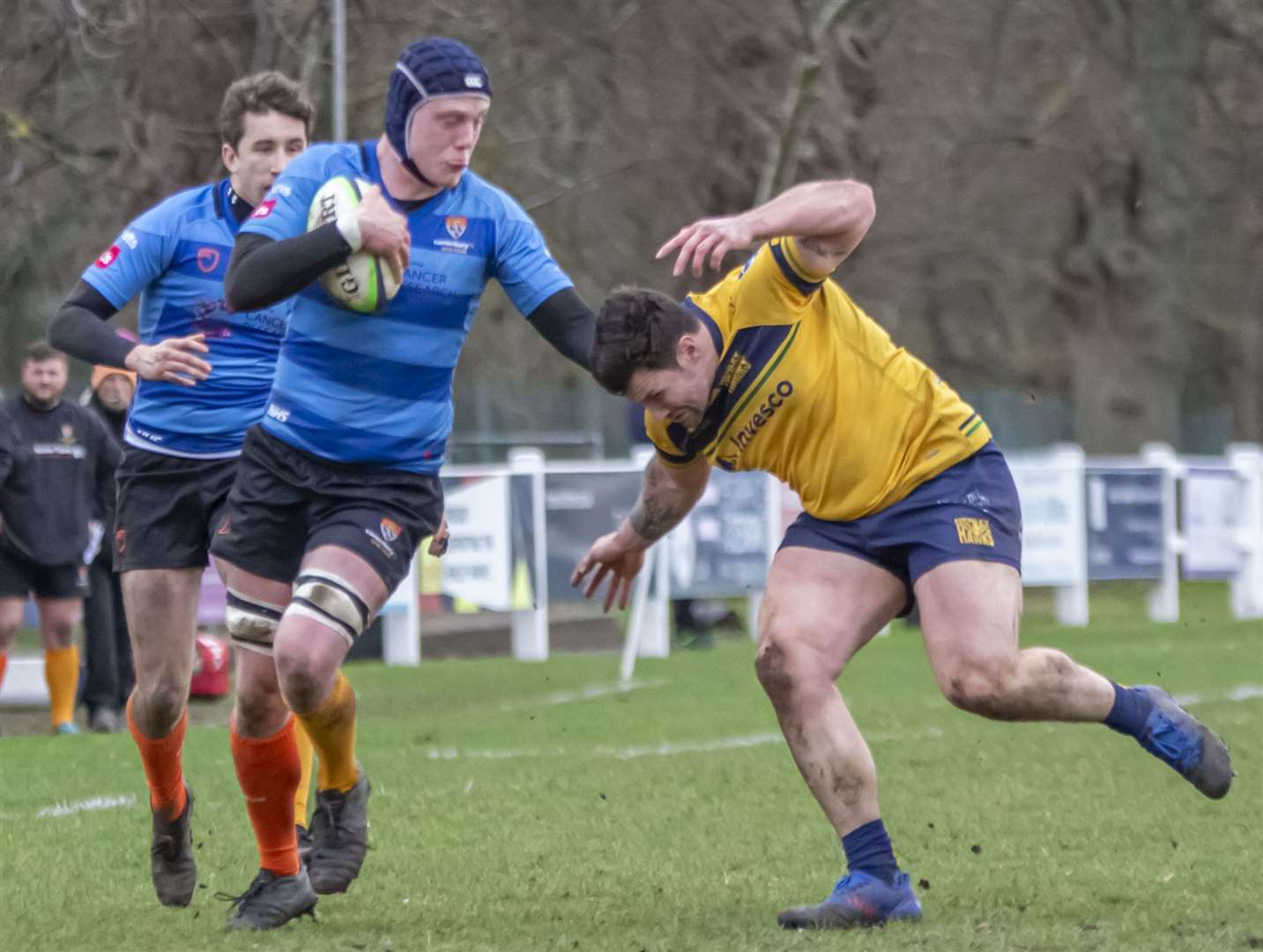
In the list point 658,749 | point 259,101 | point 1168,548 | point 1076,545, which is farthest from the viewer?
point 1168,548

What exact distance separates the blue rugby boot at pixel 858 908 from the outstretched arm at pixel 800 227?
65.7 inches

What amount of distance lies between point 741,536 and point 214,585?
170 inches

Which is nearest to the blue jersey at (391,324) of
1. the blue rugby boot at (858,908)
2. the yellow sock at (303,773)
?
the yellow sock at (303,773)

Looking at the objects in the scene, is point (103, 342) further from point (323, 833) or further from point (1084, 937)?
point (1084, 937)

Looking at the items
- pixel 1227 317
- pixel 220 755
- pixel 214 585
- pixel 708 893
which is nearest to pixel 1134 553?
pixel 214 585

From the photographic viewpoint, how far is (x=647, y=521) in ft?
20.4

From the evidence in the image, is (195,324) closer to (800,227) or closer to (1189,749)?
(800,227)

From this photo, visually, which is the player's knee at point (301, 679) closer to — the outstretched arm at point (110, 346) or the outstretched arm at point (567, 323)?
the outstretched arm at point (110, 346)

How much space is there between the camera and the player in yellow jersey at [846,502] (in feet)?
18.4

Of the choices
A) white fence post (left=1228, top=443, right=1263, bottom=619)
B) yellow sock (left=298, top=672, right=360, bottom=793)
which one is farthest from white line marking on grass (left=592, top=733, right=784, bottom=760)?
white fence post (left=1228, top=443, right=1263, bottom=619)

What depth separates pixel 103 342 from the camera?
624cm

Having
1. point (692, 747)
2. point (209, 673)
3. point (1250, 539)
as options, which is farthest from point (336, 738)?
point (1250, 539)

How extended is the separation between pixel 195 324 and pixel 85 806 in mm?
2722

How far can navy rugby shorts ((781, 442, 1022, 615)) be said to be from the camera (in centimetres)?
577
